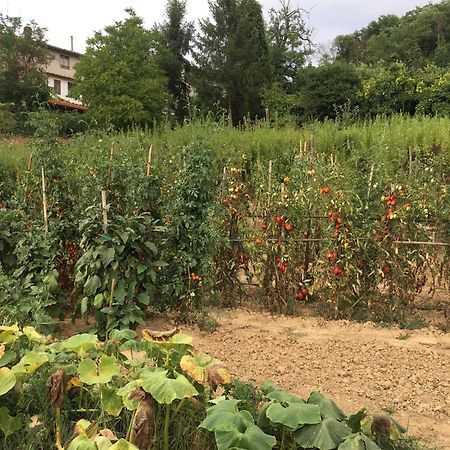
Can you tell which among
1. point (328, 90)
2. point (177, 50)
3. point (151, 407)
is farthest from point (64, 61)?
point (151, 407)

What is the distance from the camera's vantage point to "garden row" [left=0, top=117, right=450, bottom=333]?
460cm

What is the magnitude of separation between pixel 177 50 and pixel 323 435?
30.0 meters

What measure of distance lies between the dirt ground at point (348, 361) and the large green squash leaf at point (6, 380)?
1.79 metres

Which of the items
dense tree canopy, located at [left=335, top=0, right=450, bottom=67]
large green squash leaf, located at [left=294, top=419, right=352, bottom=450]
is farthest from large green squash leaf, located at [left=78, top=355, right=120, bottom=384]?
dense tree canopy, located at [left=335, top=0, right=450, bottom=67]

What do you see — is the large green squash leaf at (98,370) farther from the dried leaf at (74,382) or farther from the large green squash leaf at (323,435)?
the large green squash leaf at (323,435)

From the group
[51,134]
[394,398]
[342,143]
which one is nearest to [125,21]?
[342,143]

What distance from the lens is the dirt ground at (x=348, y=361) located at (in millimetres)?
3488

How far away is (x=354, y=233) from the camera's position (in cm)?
513

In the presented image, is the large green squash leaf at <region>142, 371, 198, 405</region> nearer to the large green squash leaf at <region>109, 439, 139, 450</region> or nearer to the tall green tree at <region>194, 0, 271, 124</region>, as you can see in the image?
the large green squash leaf at <region>109, 439, 139, 450</region>

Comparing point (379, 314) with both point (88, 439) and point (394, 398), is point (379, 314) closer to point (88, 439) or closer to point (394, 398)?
point (394, 398)

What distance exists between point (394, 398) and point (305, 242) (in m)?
2.27

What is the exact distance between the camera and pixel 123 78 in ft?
82.0

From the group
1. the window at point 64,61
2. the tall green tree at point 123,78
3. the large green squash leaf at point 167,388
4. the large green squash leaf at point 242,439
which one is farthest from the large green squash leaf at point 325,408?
the window at point 64,61

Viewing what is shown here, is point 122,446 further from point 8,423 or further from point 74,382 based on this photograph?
point 8,423
